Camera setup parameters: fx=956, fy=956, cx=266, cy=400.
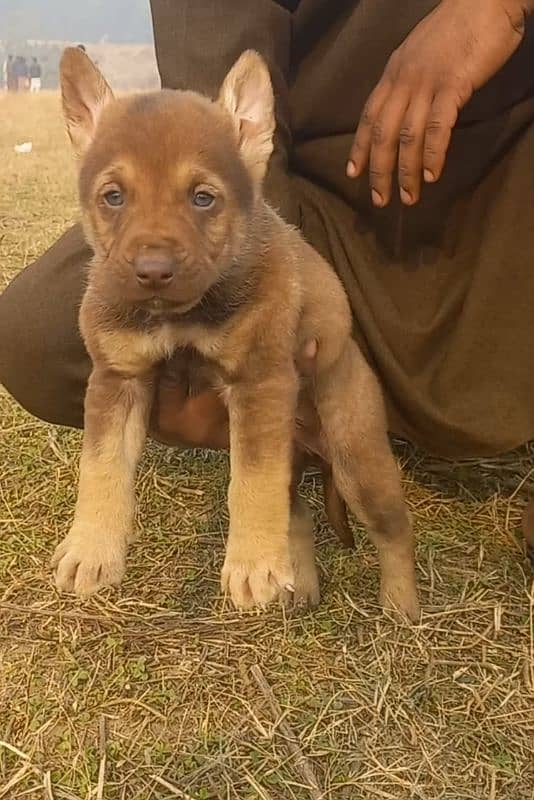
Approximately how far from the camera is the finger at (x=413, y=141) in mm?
2059

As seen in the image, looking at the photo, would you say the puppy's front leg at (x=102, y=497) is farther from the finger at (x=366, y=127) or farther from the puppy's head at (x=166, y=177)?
the finger at (x=366, y=127)

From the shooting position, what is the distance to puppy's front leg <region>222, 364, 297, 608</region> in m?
1.71

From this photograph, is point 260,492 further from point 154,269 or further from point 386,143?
point 386,143

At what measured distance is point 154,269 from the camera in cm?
151

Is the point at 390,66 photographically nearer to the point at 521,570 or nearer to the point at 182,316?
the point at 182,316

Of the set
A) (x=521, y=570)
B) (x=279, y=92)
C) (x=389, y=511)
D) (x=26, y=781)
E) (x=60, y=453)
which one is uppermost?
(x=279, y=92)

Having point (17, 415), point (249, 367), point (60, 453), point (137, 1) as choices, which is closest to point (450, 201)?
point (249, 367)

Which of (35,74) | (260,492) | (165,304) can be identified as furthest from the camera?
(35,74)

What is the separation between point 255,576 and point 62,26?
294 inches

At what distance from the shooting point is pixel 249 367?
5.92ft

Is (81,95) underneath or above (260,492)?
above

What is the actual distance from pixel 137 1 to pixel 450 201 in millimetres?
6470

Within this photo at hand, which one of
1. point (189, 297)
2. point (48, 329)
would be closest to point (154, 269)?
point (189, 297)

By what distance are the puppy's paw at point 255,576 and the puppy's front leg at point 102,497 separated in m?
0.24
